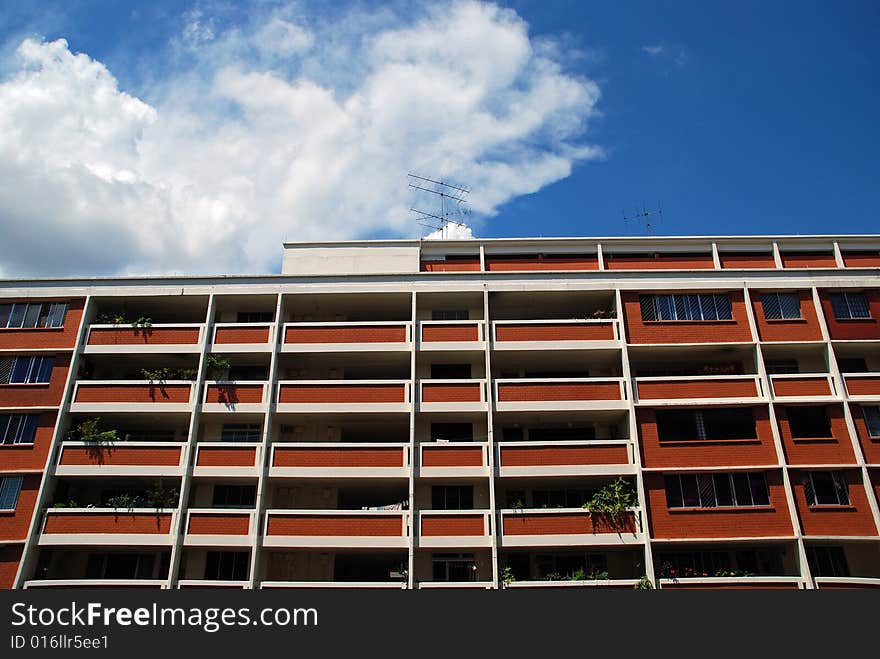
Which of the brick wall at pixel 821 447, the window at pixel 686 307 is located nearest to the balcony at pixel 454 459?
the window at pixel 686 307

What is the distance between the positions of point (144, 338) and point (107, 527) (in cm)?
777

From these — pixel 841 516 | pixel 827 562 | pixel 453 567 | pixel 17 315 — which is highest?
pixel 17 315

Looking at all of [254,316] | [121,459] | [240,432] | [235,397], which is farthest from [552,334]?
[121,459]

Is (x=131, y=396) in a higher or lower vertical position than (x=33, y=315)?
lower

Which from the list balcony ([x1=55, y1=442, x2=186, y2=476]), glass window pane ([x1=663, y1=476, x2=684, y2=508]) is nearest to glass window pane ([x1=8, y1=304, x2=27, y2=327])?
balcony ([x1=55, y1=442, x2=186, y2=476])

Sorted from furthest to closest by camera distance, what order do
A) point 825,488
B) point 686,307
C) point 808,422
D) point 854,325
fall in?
point 686,307 < point 854,325 < point 808,422 < point 825,488

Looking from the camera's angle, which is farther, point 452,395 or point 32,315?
point 32,315

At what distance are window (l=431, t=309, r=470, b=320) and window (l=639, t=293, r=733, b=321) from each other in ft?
25.8

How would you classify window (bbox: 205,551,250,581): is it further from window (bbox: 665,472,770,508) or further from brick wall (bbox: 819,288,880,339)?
brick wall (bbox: 819,288,880,339)

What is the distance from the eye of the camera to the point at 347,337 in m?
26.2

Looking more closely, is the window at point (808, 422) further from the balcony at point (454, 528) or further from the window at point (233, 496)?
the window at point (233, 496)

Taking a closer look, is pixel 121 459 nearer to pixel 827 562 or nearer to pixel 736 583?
pixel 736 583

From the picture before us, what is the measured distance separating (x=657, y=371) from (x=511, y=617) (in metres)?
16.5

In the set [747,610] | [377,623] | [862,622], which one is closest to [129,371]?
[377,623]
